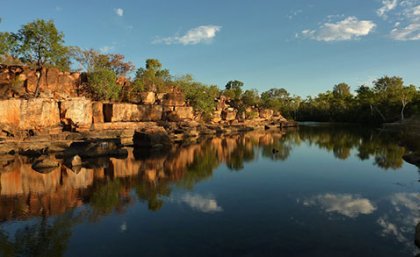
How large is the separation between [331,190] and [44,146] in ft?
138

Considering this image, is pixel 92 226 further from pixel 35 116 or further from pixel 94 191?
pixel 35 116

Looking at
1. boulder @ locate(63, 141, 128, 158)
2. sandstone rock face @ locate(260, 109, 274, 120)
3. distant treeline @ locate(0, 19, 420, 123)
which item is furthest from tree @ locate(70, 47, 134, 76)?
sandstone rock face @ locate(260, 109, 274, 120)

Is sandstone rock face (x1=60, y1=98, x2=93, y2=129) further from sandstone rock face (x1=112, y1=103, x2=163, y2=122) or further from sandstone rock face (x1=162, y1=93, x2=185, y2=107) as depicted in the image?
sandstone rock face (x1=162, y1=93, x2=185, y2=107)

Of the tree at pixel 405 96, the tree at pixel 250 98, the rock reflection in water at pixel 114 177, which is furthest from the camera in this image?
the tree at pixel 250 98

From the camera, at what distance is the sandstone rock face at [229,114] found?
113750 mm

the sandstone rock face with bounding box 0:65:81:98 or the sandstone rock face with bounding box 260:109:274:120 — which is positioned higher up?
the sandstone rock face with bounding box 0:65:81:98

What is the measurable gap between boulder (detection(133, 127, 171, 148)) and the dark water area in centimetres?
1612

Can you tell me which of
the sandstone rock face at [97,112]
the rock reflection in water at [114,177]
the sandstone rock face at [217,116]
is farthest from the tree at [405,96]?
the sandstone rock face at [97,112]

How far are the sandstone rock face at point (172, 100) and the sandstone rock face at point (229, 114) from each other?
91.1 feet

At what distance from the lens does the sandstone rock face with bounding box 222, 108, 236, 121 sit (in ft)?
373

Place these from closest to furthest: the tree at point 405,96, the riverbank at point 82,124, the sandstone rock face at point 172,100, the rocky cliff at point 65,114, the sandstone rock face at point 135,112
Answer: the riverbank at point 82,124 < the rocky cliff at point 65,114 < the sandstone rock face at point 135,112 < the sandstone rock face at point 172,100 < the tree at point 405,96

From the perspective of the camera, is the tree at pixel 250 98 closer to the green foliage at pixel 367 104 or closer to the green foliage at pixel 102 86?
the green foliage at pixel 367 104

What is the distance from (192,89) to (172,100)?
53.0 ft

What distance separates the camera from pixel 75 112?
5731cm
